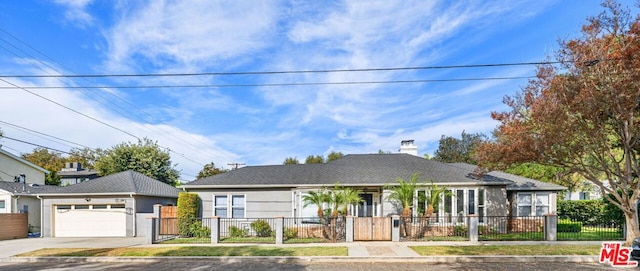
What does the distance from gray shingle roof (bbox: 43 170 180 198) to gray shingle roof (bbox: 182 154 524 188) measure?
2664 mm

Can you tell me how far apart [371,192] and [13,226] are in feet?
60.4

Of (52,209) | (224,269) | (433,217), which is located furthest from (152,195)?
(433,217)

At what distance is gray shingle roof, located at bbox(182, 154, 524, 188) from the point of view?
723 inches

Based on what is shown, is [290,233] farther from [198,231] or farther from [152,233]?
[152,233]

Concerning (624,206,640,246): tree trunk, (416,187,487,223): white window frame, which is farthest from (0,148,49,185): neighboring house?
(624,206,640,246): tree trunk

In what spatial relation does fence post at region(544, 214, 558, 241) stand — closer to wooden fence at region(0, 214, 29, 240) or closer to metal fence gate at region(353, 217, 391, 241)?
metal fence gate at region(353, 217, 391, 241)

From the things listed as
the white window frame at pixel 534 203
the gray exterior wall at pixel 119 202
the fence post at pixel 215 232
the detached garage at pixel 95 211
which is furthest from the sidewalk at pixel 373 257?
the white window frame at pixel 534 203

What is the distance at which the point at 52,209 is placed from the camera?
19641 mm

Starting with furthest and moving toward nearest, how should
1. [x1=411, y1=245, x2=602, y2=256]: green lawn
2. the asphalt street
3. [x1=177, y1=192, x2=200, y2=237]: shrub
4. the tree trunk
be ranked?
[x1=177, y1=192, x2=200, y2=237]: shrub, the tree trunk, [x1=411, y1=245, x2=602, y2=256]: green lawn, the asphalt street

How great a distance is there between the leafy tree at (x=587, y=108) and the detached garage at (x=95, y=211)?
17771 mm

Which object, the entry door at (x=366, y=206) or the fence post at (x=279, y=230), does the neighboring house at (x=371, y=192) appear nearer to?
the entry door at (x=366, y=206)

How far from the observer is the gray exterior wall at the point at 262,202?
19031 millimetres

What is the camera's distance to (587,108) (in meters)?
12.5

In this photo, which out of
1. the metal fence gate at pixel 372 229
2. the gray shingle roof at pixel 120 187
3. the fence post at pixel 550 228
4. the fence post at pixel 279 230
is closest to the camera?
the fence post at pixel 550 228
